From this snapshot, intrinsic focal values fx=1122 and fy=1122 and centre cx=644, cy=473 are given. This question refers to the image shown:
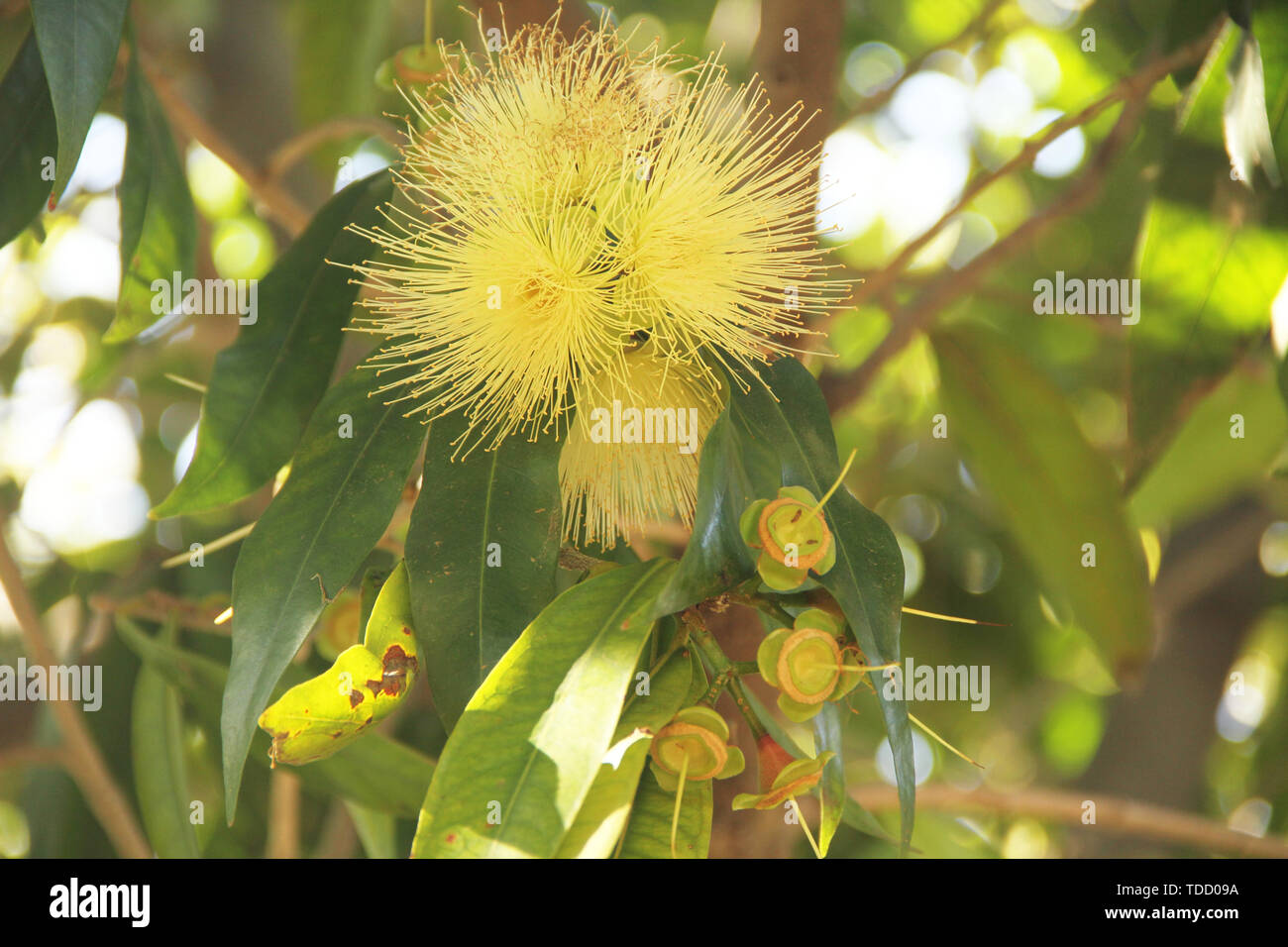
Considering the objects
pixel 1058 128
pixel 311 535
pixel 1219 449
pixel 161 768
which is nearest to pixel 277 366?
pixel 311 535

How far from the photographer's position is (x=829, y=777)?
2.24 ft

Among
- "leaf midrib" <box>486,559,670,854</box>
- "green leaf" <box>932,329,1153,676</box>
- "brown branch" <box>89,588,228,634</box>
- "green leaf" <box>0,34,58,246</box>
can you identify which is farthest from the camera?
"green leaf" <box>932,329,1153,676</box>

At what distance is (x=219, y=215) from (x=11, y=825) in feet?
4.43

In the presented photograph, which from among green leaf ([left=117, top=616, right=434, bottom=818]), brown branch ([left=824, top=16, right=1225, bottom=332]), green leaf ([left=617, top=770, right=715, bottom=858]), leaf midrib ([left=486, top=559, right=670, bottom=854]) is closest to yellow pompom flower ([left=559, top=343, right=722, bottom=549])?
leaf midrib ([left=486, top=559, right=670, bottom=854])

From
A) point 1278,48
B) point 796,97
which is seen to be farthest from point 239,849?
point 1278,48

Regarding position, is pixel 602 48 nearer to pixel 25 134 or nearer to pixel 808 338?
pixel 808 338

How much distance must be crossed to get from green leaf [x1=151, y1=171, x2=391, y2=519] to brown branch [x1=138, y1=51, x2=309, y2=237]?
262 millimetres

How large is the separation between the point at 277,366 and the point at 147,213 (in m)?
0.27

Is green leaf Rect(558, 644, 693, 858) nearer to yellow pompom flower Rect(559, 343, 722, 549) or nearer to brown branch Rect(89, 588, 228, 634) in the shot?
yellow pompom flower Rect(559, 343, 722, 549)

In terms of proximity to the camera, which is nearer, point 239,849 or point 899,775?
point 899,775

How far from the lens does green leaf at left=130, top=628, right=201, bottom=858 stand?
1.17 meters

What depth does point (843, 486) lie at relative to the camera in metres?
0.77

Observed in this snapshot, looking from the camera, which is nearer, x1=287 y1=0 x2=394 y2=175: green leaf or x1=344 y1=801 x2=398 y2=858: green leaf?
x1=344 y1=801 x2=398 y2=858: green leaf
